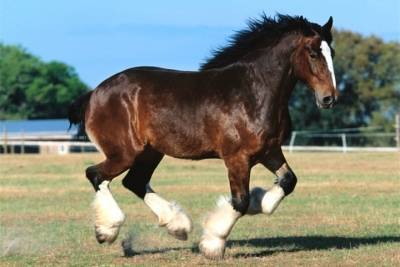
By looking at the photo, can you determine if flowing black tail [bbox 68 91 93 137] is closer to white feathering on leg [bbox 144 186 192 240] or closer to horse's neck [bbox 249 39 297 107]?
white feathering on leg [bbox 144 186 192 240]

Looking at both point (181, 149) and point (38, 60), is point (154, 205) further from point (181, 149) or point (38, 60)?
point (38, 60)

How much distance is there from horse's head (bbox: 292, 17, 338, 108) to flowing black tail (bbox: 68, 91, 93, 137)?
262 cm

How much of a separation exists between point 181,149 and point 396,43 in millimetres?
68910

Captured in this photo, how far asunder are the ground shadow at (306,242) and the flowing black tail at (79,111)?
2300 mm

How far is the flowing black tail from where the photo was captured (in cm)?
1067

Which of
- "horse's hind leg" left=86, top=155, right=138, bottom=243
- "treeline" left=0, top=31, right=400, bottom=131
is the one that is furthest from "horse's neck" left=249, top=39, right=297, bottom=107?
"treeline" left=0, top=31, right=400, bottom=131

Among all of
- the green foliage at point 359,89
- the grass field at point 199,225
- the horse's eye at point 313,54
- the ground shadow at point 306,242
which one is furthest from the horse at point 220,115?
the green foliage at point 359,89

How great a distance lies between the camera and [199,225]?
43.2 feet

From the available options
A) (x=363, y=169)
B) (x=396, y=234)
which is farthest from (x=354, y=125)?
(x=396, y=234)

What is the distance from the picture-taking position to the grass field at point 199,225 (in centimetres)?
961

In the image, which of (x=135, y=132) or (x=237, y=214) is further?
(x=135, y=132)

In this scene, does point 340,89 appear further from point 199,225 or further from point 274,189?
point 274,189

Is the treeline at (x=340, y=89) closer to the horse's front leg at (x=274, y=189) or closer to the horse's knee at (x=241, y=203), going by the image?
the horse's front leg at (x=274, y=189)

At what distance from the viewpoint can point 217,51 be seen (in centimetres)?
1029
